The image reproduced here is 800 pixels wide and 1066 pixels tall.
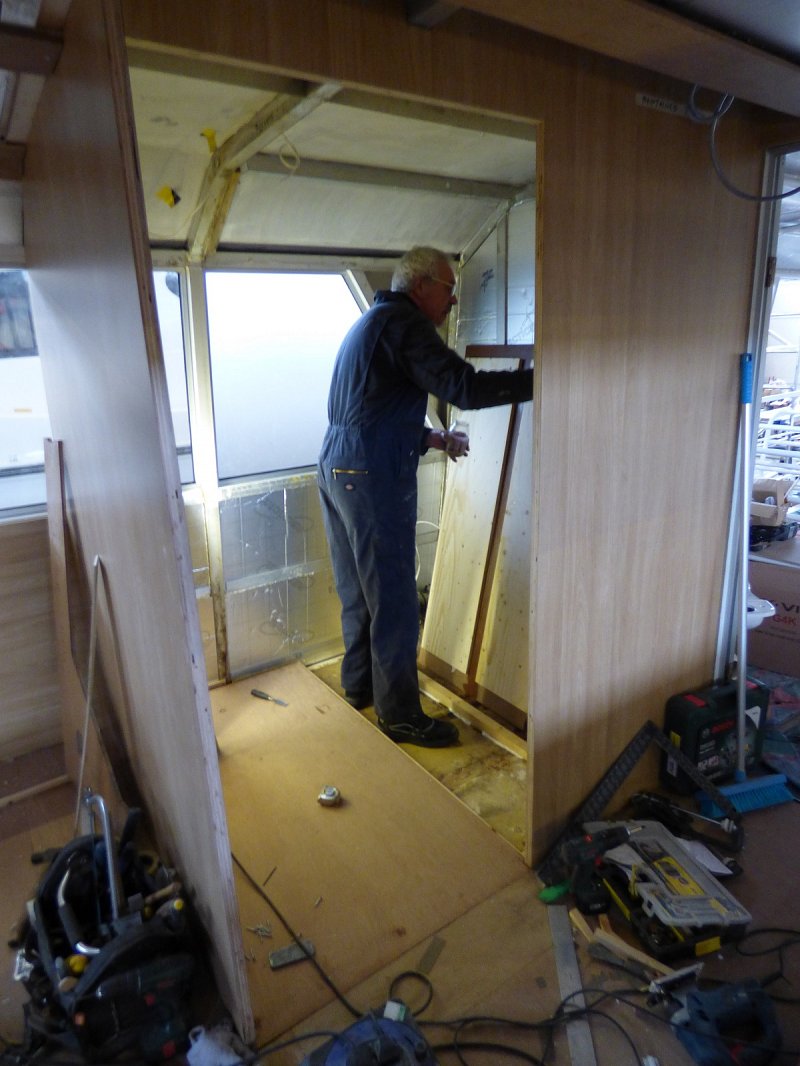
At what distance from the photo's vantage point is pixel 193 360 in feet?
8.25

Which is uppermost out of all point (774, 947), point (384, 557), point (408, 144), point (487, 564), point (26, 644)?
point (408, 144)

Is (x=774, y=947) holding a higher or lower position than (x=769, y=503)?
lower

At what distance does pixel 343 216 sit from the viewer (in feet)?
8.37

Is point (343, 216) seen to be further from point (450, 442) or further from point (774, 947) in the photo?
point (774, 947)

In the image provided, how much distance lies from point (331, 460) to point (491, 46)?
1.34 meters

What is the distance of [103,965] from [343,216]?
2408 millimetres

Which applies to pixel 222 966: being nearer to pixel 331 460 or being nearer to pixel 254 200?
pixel 331 460

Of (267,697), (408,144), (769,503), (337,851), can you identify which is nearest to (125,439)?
(337,851)

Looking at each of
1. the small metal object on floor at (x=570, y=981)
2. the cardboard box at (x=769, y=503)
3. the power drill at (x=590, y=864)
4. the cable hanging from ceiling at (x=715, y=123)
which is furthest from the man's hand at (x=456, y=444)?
the cardboard box at (x=769, y=503)

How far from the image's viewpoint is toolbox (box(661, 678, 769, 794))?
214 cm

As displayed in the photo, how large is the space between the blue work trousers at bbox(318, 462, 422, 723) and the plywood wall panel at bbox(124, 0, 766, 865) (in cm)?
75

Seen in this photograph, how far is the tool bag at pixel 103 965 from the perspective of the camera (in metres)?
1.36

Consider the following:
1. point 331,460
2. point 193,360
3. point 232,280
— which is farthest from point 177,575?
point 232,280

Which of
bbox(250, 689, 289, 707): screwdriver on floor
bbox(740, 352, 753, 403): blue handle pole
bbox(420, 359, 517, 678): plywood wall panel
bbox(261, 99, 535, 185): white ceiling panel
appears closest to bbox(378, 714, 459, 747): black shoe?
bbox(420, 359, 517, 678): plywood wall panel
